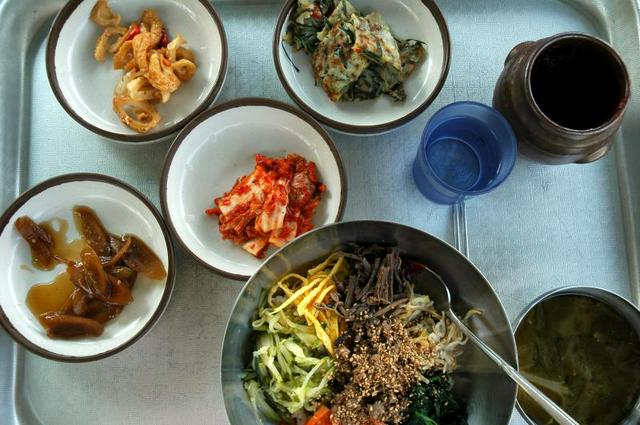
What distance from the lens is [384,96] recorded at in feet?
6.04

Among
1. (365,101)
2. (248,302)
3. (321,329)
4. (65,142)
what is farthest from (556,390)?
(65,142)

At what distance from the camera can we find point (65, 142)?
76.4 inches

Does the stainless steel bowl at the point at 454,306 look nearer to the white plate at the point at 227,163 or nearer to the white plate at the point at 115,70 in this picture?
the white plate at the point at 227,163

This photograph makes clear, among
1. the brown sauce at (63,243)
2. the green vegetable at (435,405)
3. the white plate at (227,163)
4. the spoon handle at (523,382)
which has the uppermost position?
the white plate at (227,163)

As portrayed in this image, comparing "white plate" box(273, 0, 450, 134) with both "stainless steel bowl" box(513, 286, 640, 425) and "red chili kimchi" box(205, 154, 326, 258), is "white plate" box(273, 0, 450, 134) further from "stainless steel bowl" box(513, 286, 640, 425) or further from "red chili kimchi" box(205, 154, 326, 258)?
"stainless steel bowl" box(513, 286, 640, 425)

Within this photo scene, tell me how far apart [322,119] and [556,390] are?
3.57 feet

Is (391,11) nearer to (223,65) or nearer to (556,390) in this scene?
(223,65)

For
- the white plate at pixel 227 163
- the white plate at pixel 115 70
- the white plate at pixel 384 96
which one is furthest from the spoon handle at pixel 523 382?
the white plate at pixel 115 70

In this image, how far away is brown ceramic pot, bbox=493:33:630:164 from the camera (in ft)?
5.08

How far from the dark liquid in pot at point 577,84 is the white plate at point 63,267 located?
1.25m

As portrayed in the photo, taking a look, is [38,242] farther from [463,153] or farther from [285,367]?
[463,153]

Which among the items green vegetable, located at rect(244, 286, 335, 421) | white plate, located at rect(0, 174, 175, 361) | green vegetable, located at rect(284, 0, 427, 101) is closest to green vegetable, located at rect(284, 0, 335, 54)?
green vegetable, located at rect(284, 0, 427, 101)

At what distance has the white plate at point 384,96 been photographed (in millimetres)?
1736

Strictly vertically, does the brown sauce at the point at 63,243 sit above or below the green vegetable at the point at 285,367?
above
